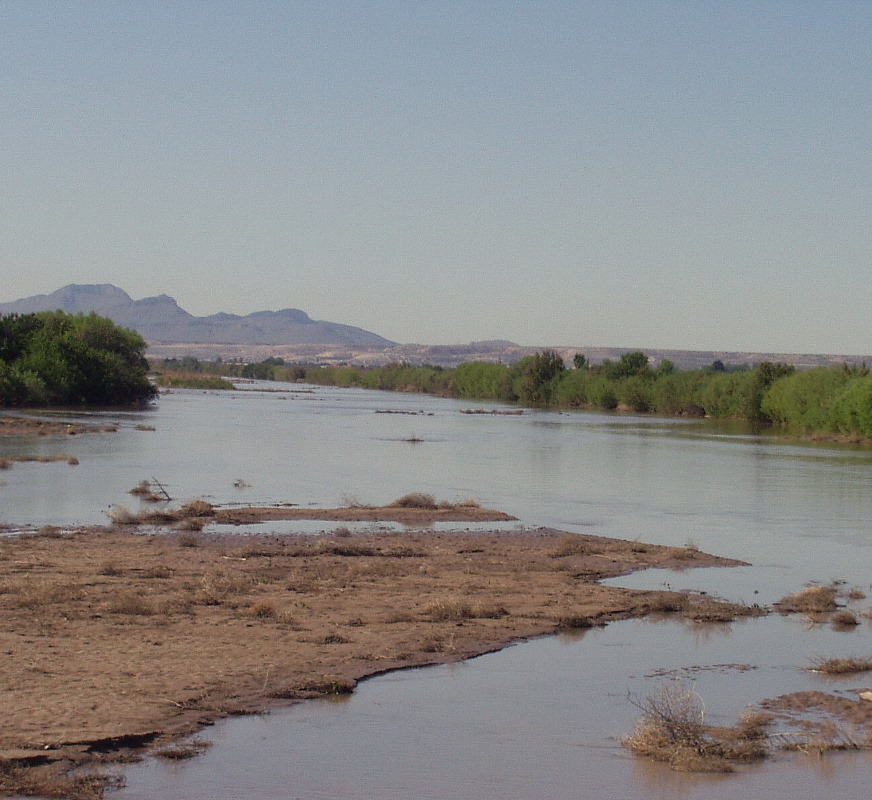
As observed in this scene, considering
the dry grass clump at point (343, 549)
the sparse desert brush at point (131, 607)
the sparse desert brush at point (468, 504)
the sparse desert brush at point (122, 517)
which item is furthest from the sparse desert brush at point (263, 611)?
the sparse desert brush at point (468, 504)

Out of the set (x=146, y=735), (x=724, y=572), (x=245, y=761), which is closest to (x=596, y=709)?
(x=245, y=761)

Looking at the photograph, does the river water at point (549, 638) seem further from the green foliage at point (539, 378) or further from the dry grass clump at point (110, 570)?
the green foliage at point (539, 378)

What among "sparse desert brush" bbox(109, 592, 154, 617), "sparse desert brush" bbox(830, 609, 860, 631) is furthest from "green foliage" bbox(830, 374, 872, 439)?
"sparse desert brush" bbox(109, 592, 154, 617)

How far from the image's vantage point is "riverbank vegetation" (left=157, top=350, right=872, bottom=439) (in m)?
83.4

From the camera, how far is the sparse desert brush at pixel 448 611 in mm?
16547

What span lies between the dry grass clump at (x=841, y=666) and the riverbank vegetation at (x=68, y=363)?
78081 millimetres

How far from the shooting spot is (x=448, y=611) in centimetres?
1667

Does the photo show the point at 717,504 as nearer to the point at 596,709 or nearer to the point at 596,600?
the point at 596,600

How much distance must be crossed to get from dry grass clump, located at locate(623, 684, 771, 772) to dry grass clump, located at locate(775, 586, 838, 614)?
694 cm

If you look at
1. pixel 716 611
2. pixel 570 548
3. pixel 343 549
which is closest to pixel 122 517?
pixel 343 549

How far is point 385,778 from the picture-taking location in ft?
35.4

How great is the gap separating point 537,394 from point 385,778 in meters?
144

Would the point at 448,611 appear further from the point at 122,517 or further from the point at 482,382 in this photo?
the point at 482,382

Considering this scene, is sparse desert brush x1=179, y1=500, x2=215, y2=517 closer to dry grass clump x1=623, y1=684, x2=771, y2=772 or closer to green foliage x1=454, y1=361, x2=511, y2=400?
dry grass clump x1=623, y1=684, x2=771, y2=772
